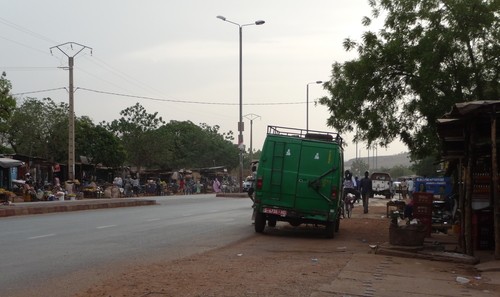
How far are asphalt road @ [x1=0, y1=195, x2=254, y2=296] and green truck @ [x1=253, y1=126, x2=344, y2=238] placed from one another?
1.33 meters

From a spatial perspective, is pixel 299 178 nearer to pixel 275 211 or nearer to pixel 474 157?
pixel 275 211

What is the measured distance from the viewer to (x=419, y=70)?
15.3 meters

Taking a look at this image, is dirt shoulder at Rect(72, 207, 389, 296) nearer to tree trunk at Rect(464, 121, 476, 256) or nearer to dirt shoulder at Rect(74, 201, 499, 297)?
dirt shoulder at Rect(74, 201, 499, 297)

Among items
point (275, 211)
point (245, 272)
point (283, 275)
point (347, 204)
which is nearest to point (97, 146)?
point (347, 204)

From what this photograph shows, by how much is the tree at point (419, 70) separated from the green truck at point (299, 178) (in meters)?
2.50

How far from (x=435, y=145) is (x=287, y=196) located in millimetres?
4827

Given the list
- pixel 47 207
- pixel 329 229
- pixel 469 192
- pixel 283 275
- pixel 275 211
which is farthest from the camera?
pixel 47 207

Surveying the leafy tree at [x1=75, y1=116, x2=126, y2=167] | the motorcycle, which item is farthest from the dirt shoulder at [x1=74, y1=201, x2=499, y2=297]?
the leafy tree at [x1=75, y1=116, x2=126, y2=167]

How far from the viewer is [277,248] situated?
12688mm

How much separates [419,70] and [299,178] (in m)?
4.15

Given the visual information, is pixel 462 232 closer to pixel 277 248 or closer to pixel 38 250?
pixel 277 248

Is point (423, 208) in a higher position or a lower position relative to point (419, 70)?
lower

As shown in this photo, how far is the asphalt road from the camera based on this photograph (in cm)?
872

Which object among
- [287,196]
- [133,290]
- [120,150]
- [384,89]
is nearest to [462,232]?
[287,196]
